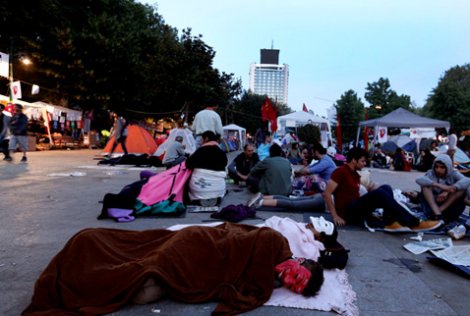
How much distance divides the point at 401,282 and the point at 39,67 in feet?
74.2

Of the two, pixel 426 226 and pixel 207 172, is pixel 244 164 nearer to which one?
pixel 207 172

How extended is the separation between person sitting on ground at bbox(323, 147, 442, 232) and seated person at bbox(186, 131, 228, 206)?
6.14 ft

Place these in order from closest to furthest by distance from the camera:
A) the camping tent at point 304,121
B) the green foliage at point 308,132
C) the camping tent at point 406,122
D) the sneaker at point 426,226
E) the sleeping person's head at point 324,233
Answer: the sleeping person's head at point 324,233, the sneaker at point 426,226, the camping tent at point 406,122, the camping tent at point 304,121, the green foliage at point 308,132

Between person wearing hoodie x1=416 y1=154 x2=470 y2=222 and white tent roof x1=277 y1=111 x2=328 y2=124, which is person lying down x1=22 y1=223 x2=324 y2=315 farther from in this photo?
white tent roof x1=277 y1=111 x2=328 y2=124

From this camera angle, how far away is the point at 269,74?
387 feet

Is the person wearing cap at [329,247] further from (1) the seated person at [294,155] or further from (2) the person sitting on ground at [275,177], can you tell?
(1) the seated person at [294,155]

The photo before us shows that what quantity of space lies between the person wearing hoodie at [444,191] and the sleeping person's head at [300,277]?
3181mm

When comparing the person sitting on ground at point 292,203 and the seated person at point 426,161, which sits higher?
the seated person at point 426,161

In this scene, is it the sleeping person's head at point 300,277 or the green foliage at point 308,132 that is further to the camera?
the green foliage at point 308,132

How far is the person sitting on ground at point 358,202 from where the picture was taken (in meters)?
4.76

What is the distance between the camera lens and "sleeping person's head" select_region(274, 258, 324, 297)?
2713 millimetres

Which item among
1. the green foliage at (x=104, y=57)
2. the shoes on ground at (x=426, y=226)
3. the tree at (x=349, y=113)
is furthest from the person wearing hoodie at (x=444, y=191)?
the tree at (x=349, y=113)

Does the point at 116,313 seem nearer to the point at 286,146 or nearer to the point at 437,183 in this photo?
the point at 437,183

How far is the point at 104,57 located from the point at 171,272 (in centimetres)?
2108
